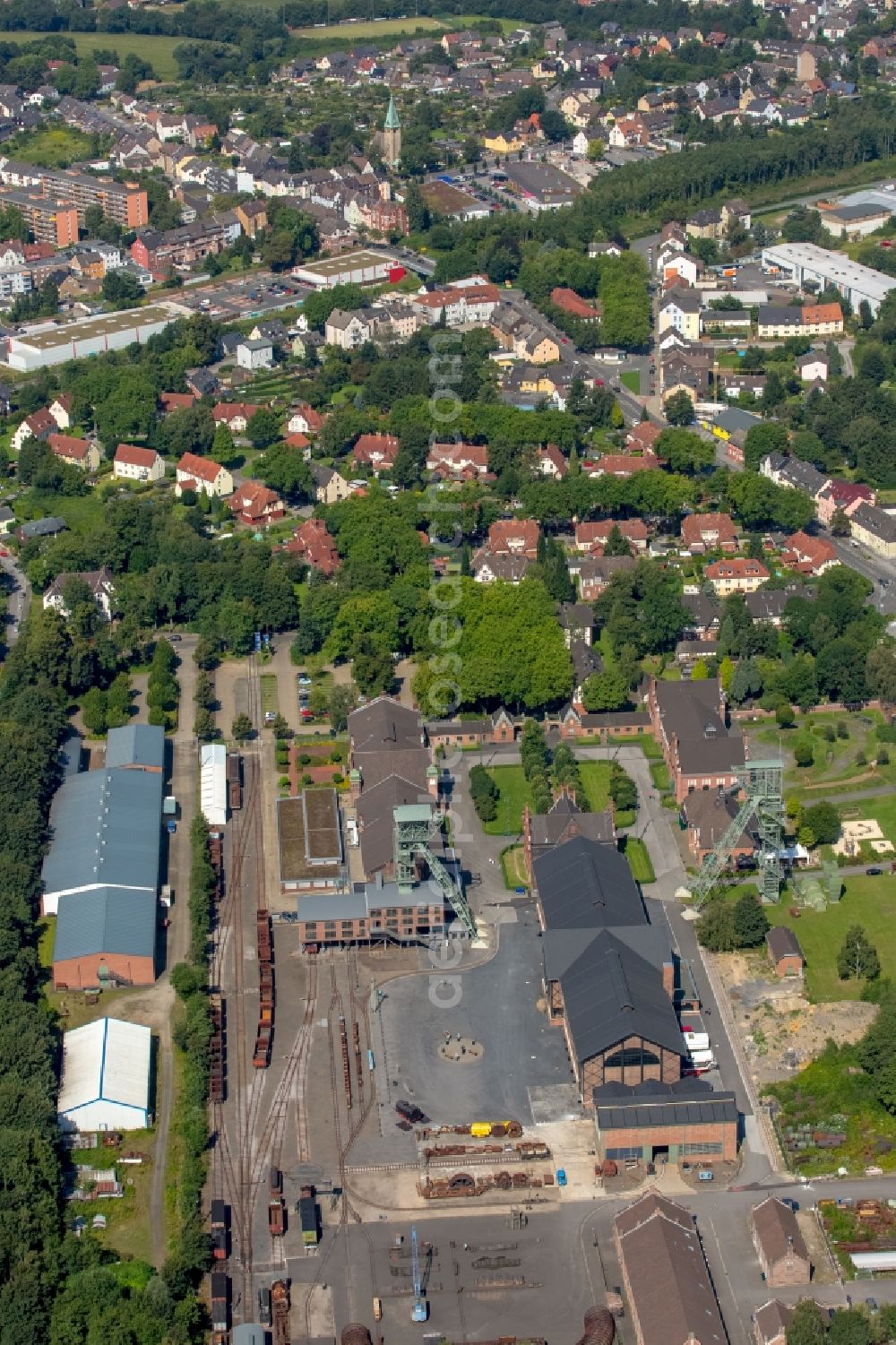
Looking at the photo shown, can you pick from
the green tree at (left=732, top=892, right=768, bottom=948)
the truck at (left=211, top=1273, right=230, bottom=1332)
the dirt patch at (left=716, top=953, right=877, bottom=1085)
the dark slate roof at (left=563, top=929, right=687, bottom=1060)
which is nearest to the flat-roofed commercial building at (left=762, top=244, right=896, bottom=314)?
the green tree at (left=732, top=892, right=768, bottom=948)

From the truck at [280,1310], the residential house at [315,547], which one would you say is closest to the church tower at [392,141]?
the residential house at [315,547]

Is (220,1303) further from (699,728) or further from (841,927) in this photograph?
(699,728)

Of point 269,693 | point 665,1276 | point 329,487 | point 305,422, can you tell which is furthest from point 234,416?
point 665,1276

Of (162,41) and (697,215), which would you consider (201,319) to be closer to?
(697,215)

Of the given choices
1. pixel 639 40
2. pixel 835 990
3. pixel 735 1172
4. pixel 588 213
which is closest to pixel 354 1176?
pixel 735 1172

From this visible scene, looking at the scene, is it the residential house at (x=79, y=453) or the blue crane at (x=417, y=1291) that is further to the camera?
the residential house at (x=79, y=453)

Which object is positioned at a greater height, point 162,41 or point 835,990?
point 162,41

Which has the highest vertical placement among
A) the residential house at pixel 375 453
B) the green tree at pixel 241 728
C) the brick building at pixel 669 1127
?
the residential house at pixel 375 453

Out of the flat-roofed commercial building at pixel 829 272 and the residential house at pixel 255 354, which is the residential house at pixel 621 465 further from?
the flat-roofed commercial building at pixel 829 272
